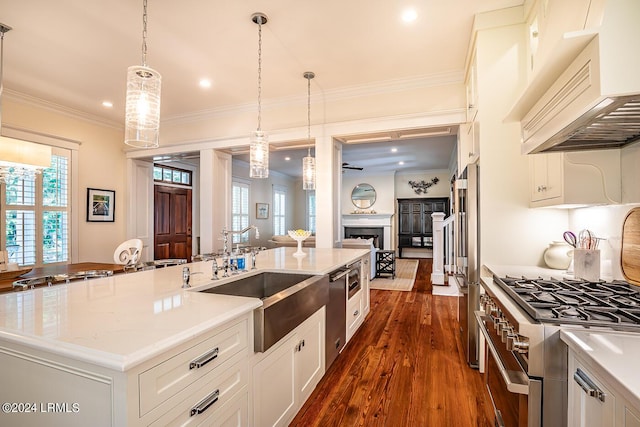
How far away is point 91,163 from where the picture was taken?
4891 millimetres

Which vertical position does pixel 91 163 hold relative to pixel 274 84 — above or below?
below

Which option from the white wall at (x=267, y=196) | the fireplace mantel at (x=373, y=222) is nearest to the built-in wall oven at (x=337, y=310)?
the white wall at (x=267, y=196)

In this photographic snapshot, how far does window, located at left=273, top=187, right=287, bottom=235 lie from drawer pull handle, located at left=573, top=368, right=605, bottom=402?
922 centimetres

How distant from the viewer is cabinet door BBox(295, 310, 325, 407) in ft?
6.31

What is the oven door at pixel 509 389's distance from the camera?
1150 millimetres

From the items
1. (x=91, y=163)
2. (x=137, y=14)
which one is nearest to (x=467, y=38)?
(x=137, y=14)

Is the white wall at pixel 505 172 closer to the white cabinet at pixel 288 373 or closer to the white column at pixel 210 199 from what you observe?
the white cabinet at pixel 288 373

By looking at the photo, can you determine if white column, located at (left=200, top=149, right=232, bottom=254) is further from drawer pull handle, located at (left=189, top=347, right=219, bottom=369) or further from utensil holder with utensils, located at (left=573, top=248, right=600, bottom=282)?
utensil holder with utensils, located at (left=573, top=248, right=600, bottom=282)

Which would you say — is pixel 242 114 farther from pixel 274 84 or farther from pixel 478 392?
pixel 478 392

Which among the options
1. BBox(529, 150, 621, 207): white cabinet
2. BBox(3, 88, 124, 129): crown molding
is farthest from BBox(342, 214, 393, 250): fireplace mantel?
BBox(529, 150, 621, 207): white cabinet

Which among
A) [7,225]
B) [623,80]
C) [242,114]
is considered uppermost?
[242,114]

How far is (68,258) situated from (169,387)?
4.80 metres

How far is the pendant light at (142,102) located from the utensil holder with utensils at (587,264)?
273 centimetres

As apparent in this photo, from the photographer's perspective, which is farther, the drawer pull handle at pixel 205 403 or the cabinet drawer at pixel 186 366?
the drawer pull handle at pixel 205 403
